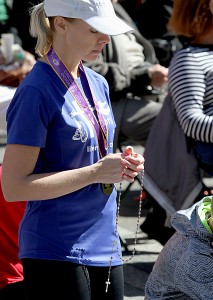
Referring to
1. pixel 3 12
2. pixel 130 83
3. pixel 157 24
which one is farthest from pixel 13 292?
pixel 157 24

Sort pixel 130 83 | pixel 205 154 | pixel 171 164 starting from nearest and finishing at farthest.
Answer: pixel 205 154 → pixel 171 164 → pixel 130 83

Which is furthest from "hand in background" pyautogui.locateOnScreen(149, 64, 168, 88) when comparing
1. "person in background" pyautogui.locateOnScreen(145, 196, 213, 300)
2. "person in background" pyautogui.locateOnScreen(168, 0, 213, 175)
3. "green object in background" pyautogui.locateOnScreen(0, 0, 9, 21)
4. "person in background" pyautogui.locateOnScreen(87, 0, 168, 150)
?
"person in background" pyautogui.locateOnScreen(145, 196, 213, 300)

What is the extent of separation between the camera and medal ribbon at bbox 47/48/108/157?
2793mm

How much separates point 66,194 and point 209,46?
1.97 meters

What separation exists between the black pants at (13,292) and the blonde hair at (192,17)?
5.97 ft

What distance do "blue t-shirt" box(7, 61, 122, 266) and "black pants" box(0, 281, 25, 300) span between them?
566mm

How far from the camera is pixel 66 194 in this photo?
279 cm

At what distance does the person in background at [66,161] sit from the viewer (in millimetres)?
2705

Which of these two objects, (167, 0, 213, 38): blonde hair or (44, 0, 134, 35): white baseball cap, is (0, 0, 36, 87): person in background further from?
(44, 0, 134, 35): white baseball cap

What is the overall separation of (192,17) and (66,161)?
2.01m

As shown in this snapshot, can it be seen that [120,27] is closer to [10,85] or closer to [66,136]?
[66,136]

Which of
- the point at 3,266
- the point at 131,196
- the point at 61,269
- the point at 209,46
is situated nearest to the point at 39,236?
the point at 61,269

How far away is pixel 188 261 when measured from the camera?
3070mm

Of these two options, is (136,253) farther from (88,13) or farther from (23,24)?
(88,13)
